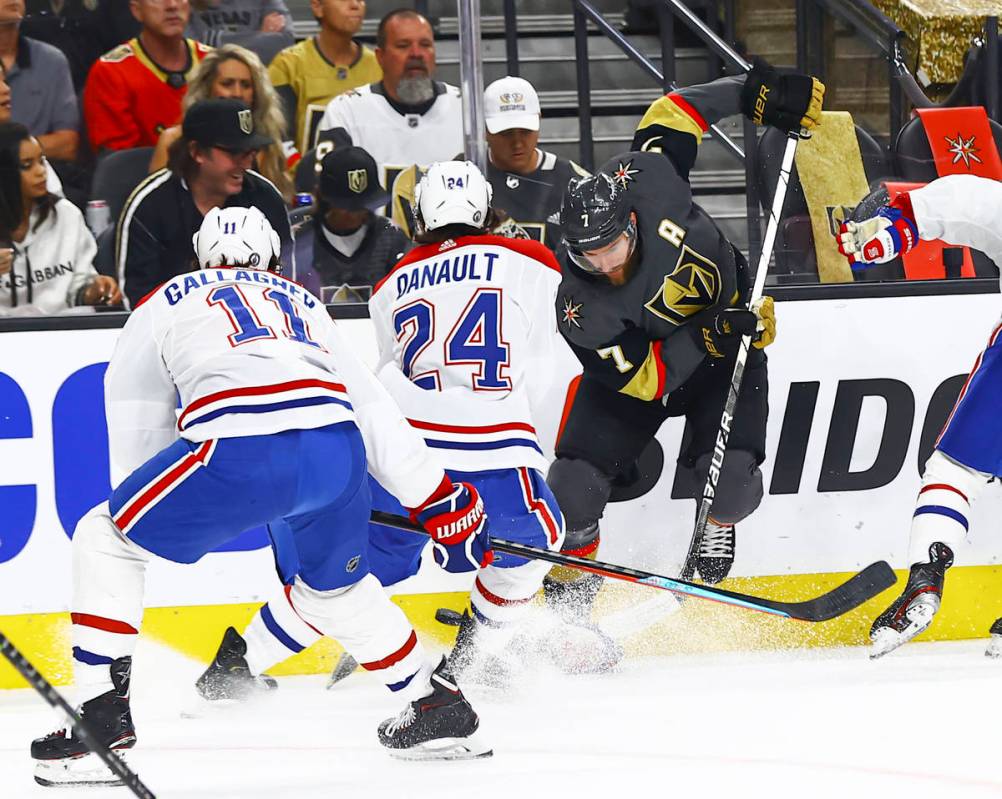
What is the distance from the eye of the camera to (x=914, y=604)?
320cm

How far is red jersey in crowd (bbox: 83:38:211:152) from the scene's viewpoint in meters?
3.86

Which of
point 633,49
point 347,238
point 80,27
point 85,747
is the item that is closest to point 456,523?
point 85,747

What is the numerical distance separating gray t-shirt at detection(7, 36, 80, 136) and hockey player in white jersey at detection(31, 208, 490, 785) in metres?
1.24

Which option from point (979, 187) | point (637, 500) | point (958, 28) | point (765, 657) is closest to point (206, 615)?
point (637, 500)

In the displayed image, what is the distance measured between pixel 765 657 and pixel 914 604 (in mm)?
541

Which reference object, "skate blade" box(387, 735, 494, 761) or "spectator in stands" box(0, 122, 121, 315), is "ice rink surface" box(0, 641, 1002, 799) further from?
"spectator in stands" box(0, 122, 121, 315)

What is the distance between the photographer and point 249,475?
2.54 meters

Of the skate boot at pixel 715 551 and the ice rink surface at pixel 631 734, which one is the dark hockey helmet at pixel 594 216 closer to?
the skate boot at pixel 715 551

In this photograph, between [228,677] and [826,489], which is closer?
[228,677]

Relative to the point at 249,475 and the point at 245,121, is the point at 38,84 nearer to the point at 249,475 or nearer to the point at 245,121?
the point at 245,121

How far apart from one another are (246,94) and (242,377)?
4.99 feet

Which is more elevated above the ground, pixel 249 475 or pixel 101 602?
pixel 249 475

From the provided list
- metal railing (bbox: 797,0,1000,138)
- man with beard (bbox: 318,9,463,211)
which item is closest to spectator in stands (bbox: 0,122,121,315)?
man with beard (bbox: 318,9,463,211)

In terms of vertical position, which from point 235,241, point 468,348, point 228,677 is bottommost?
point 228,677
